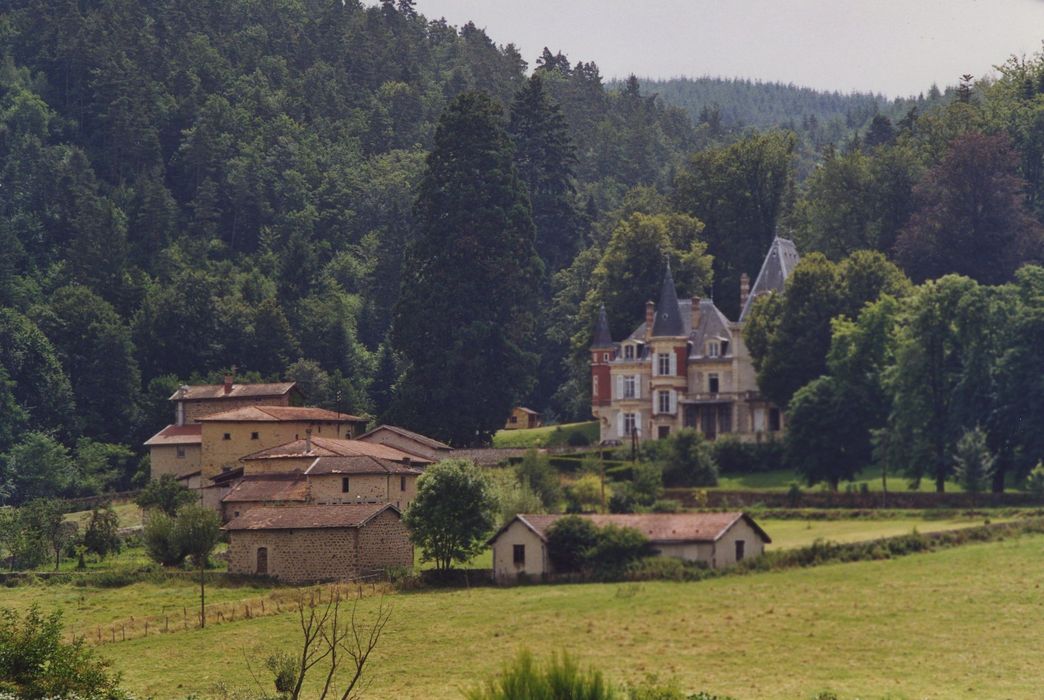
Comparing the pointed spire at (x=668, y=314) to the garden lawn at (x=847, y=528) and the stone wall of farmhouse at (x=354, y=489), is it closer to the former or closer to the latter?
the stone wall of farmhouse at (x=354, y=489)

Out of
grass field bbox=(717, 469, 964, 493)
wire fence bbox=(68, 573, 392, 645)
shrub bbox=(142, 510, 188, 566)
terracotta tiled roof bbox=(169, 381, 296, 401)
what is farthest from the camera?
terracotta tiled roof bbox=(169, 381, 296, 401)

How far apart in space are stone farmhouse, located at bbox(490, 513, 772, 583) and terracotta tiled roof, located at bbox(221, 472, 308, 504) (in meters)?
12.3

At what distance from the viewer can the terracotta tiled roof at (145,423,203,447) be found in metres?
95.0

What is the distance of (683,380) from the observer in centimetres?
10194

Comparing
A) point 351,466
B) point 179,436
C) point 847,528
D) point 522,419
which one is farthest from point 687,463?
point 522,419

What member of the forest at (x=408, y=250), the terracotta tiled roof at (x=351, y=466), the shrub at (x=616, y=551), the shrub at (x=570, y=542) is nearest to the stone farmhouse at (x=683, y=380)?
the forest at (x=408, y=250)

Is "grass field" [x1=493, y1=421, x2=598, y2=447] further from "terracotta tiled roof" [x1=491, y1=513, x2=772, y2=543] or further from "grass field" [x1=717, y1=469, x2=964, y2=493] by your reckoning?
"terracotta tiled roof" [x1=491, y1=513, x2=772, y2=543]

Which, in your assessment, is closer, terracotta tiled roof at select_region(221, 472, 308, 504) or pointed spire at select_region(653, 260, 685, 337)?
terracotta tiled roof at select_region(221, 472, 308, 504)

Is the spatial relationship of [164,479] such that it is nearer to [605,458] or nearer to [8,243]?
[605,458]


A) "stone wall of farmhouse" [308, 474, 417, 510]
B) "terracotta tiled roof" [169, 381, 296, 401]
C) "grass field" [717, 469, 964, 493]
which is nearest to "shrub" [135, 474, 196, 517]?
"stone wall of farmhouse" [308, 474, 417, 510]

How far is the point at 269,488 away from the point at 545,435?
103ft

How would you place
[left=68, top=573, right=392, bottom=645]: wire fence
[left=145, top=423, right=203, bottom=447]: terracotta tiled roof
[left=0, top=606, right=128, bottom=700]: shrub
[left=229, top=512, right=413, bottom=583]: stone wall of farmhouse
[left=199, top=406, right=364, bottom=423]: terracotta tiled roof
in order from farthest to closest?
1. [left=145, top=423, right=203, bottom=447]: terracotta tiled roof
2. [left=199, top=406, right=364, bottom=423]: terracotta tiled roof
3. [left=229, top=512, right=413, bottom=583]: stone wall of farmhouse
4. [left=68, top=573, right=392, bottom=645]: wire fence
5. [left=0, top=606, right=128, bottom=700]: shrub

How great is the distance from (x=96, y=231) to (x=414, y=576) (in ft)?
224

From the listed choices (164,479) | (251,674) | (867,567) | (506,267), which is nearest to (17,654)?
(251,674)
